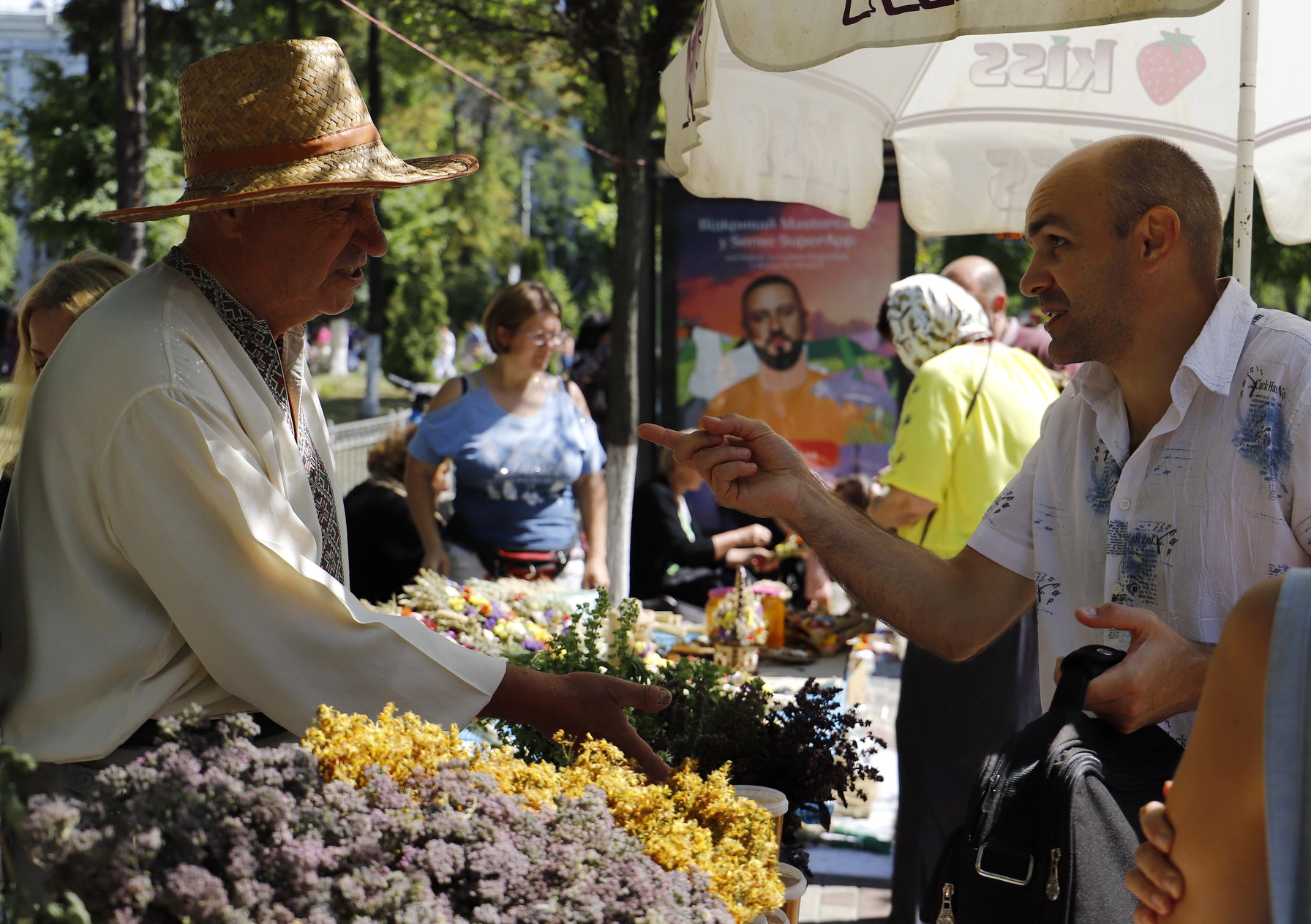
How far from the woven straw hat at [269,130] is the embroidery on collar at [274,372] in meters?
0.12

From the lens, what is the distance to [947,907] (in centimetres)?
165

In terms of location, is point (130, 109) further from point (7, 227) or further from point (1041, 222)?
point (7, 227)

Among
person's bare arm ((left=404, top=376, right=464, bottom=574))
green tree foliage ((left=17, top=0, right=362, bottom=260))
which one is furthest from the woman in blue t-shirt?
green tree foliage ((left=17, top=0, right=362, bottom=260))

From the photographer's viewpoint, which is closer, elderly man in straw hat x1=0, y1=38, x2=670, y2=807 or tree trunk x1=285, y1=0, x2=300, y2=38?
elderly man in straw hat x1=0, y1=38, x2=670, y2=807

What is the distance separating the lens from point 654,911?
1.38 m

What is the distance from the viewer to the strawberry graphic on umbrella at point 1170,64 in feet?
11.8

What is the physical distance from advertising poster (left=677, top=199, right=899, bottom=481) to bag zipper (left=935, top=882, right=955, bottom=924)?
5.27 metres

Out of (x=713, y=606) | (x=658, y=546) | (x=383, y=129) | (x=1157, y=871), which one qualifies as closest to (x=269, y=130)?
(x=1157, y=871)

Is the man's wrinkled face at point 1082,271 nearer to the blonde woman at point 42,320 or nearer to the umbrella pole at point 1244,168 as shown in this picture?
the umbrella pole at point 1244,168

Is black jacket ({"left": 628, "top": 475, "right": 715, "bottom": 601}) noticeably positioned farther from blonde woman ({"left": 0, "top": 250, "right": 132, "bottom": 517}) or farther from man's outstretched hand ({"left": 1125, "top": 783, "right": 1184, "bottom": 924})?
man's outstretched hand ({"left": 1125, "top": 783, "right": 1184, "bottom": 924})

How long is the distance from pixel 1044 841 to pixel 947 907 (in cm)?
17

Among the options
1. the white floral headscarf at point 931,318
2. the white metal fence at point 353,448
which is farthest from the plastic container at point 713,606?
the white metal fence at point 353,448

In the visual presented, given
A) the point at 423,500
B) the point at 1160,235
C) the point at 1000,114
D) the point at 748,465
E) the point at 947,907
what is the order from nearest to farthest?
1. the point at 947,907
2. the point at 1160,235
3. the point at 748,465
4. the point at 1000,114
5. the point at 423,500

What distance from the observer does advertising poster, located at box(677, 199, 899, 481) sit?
22.6ft
